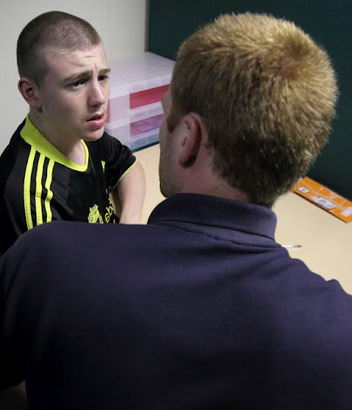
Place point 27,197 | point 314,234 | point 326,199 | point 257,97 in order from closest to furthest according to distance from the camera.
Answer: point 257,97, point 27,197, point 314,234, point 326,199

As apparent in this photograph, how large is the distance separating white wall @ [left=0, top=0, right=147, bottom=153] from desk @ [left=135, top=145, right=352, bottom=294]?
0.53 metres

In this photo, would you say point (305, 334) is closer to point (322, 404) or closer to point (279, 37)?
point (322, 404)

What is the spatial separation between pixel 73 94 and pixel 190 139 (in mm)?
487

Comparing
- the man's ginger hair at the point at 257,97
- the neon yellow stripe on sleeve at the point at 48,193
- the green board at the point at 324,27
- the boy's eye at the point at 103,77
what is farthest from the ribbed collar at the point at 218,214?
the green board at the point at 324,27

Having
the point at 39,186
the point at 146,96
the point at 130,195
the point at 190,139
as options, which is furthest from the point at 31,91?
the point at 146,96

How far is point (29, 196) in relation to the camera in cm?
87

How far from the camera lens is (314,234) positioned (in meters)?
1.14

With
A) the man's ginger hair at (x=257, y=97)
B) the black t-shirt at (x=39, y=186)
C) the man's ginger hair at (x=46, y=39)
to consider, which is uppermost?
the man's ginger hair at (x=257, y=97)

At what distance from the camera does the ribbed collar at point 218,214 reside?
515 mm

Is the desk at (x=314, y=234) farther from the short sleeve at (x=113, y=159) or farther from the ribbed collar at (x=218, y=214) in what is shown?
the ribbed collar at (x=218, y=214)

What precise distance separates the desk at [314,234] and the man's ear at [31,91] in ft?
1.40

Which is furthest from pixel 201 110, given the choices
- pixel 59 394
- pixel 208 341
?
pixel 59 394

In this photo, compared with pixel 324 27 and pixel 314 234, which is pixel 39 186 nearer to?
pixel 314 234

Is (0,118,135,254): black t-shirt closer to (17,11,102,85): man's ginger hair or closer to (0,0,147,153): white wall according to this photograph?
(17,11,102,85): man's ginger hair
